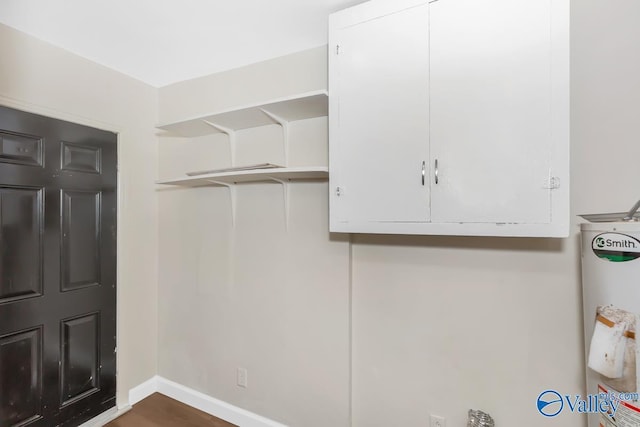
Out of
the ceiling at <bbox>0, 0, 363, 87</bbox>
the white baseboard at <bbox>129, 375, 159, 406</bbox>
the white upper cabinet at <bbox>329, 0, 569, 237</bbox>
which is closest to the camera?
the white upper cabinet at <bbox>329, 0, 569, 237</bbox>

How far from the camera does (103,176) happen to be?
2123 millimetres

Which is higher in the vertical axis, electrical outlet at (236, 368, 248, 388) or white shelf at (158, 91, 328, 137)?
white shelf at (158, 91, 328, 137)

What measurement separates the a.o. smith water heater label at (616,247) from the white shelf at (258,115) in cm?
126

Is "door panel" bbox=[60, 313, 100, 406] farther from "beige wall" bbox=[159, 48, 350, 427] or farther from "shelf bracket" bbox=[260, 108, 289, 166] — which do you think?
"shelf bracket" bbox=[260, 108, 289, 166]

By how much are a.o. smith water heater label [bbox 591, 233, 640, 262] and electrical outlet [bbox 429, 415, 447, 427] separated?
1107 mm

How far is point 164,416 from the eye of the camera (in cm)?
Answer: 214

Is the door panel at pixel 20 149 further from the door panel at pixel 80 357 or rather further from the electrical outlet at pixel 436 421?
the electrical outlet at pixel 436 421

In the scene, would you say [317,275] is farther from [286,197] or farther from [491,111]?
[491,111]

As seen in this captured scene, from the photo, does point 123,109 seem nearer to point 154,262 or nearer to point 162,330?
point 154,262

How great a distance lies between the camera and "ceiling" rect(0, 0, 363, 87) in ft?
5.01

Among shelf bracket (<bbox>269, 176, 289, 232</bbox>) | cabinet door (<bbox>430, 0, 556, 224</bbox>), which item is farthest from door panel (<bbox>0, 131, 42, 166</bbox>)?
cabinet door (<bbox>430, 0, 556, 224</bbox>)

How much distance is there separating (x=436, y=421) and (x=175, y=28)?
8.37 ft

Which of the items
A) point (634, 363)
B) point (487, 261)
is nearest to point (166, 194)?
point (487, 261)

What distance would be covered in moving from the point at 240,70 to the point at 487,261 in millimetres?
1963
